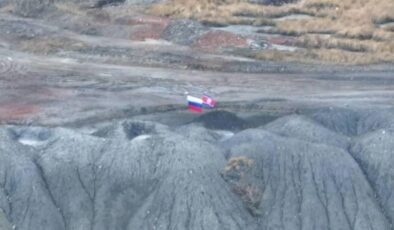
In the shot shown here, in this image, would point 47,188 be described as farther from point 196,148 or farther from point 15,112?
point 15,112

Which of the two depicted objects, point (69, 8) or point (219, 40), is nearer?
point (219, 40)

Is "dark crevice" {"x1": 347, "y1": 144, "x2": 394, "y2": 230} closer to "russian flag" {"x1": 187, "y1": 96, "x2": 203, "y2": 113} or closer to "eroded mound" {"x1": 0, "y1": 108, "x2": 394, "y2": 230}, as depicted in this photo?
"eroded mound" {"x1": 0, "y1": 108, "x2": 394, "y2": 230}

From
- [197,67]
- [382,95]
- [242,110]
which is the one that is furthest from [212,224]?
[197,67]

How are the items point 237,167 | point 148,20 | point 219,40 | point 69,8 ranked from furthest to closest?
point 69,8 → point 148,20 → point 219,40 → point 237,167

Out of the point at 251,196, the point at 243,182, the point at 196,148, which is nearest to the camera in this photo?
the point at 251,196

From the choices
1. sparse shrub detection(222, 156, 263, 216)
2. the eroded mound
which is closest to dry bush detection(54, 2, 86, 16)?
the eroded mound

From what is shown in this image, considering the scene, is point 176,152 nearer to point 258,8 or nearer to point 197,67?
point 197,67

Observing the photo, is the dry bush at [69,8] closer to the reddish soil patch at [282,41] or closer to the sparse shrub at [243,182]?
the reddish soil patch at [282,41]

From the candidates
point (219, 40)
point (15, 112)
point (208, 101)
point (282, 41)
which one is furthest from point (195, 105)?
point (282, 41)
